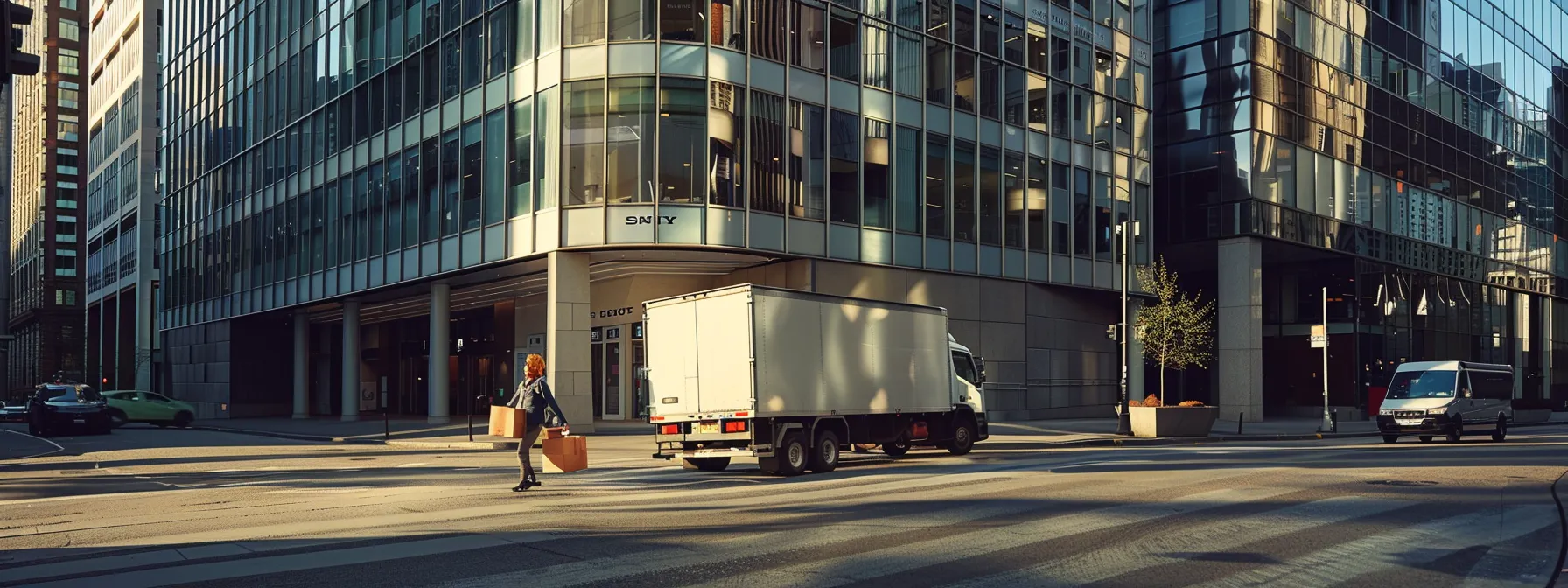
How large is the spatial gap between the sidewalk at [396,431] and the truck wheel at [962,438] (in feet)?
34.2

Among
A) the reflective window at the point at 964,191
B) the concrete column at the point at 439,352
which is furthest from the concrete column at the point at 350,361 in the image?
the reflective window at the point at 964,191

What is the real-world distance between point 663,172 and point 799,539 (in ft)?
72.0

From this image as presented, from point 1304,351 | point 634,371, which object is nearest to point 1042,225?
point 634,371

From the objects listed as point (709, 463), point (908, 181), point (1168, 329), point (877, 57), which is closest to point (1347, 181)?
point (1168, 329)

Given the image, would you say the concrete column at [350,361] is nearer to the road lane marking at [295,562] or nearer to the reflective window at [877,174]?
the reflective window at [877,174]

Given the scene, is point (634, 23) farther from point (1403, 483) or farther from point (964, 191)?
point (1403, 483)

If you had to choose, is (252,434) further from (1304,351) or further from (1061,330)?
Result: (1304,351)

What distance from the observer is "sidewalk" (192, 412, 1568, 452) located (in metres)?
30.1

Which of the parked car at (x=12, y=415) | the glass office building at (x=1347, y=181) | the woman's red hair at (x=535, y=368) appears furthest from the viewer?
the parked car at (x=12, y=415)

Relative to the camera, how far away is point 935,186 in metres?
37.8

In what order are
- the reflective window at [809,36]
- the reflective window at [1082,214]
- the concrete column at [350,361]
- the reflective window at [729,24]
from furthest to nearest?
the concrete column at [350,361] → the reflective window at [1082,214] → the reflective window at [809,36] → the reflective window at [729,24]

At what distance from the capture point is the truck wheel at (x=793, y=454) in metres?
18.9

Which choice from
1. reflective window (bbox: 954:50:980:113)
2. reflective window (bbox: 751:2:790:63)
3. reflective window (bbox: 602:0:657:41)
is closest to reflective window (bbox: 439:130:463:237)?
reflective window (bbox: 602:0:657:41)

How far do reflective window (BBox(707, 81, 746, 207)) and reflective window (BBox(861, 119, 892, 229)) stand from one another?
15.2 feet
